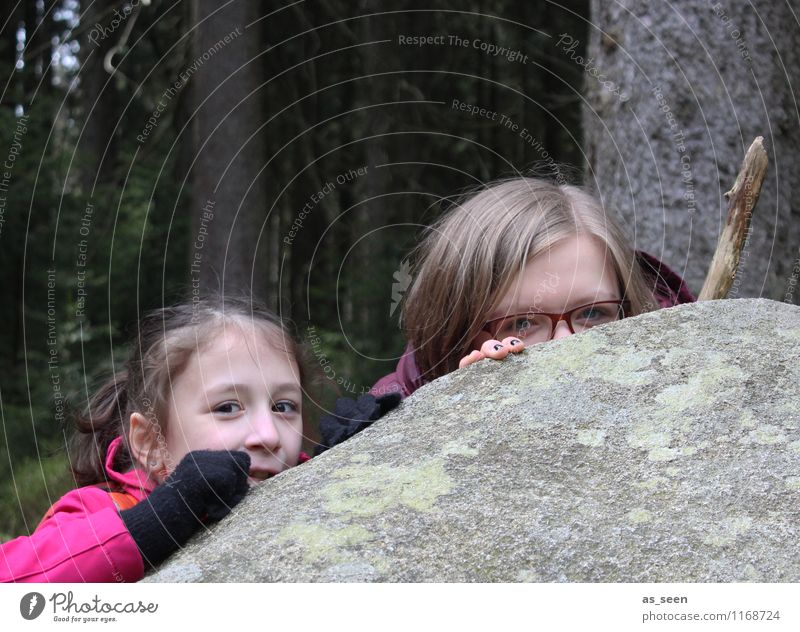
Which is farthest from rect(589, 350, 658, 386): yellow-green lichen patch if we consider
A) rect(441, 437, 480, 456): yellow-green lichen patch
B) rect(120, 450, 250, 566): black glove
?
rect(120, 450, 250, 566): black glove

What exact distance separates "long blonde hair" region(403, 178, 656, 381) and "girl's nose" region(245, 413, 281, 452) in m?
0.67

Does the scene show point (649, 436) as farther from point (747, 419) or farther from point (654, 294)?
point (654, 294)

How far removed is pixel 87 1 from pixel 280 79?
2.17 metres

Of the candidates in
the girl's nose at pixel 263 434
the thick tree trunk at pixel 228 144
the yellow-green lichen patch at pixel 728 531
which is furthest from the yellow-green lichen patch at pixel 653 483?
the thick tree trunk at pixel 228 144

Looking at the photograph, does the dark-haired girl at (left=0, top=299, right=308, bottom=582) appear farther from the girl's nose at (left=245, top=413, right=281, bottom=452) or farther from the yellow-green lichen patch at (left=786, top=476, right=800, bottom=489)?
the yellow-green lichen patch at (left=786, top=476, right=800, bottom=489)

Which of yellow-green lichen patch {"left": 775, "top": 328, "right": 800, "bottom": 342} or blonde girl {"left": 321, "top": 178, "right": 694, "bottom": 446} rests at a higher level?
blonde girl {"left": 321, "top": 178, "right": 694, "bottom": 446}

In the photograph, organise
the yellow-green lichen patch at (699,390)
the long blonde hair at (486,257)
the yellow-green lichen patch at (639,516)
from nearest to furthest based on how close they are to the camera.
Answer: the yellow-green lichen patch at (639,516) → the yellow-green lichen patch at (699,390) → the long blonde hair at (486,257)

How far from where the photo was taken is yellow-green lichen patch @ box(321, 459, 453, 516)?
1935mm

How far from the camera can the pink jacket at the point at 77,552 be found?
78.7 inches

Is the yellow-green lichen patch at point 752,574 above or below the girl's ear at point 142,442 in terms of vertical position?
below

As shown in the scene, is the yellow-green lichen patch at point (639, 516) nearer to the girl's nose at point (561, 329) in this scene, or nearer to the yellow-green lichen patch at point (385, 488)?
the yellow-green lichen patch at point (385, 488)

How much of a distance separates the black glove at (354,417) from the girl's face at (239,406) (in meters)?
0.12

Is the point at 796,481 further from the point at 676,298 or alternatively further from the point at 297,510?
the point at 676,298
